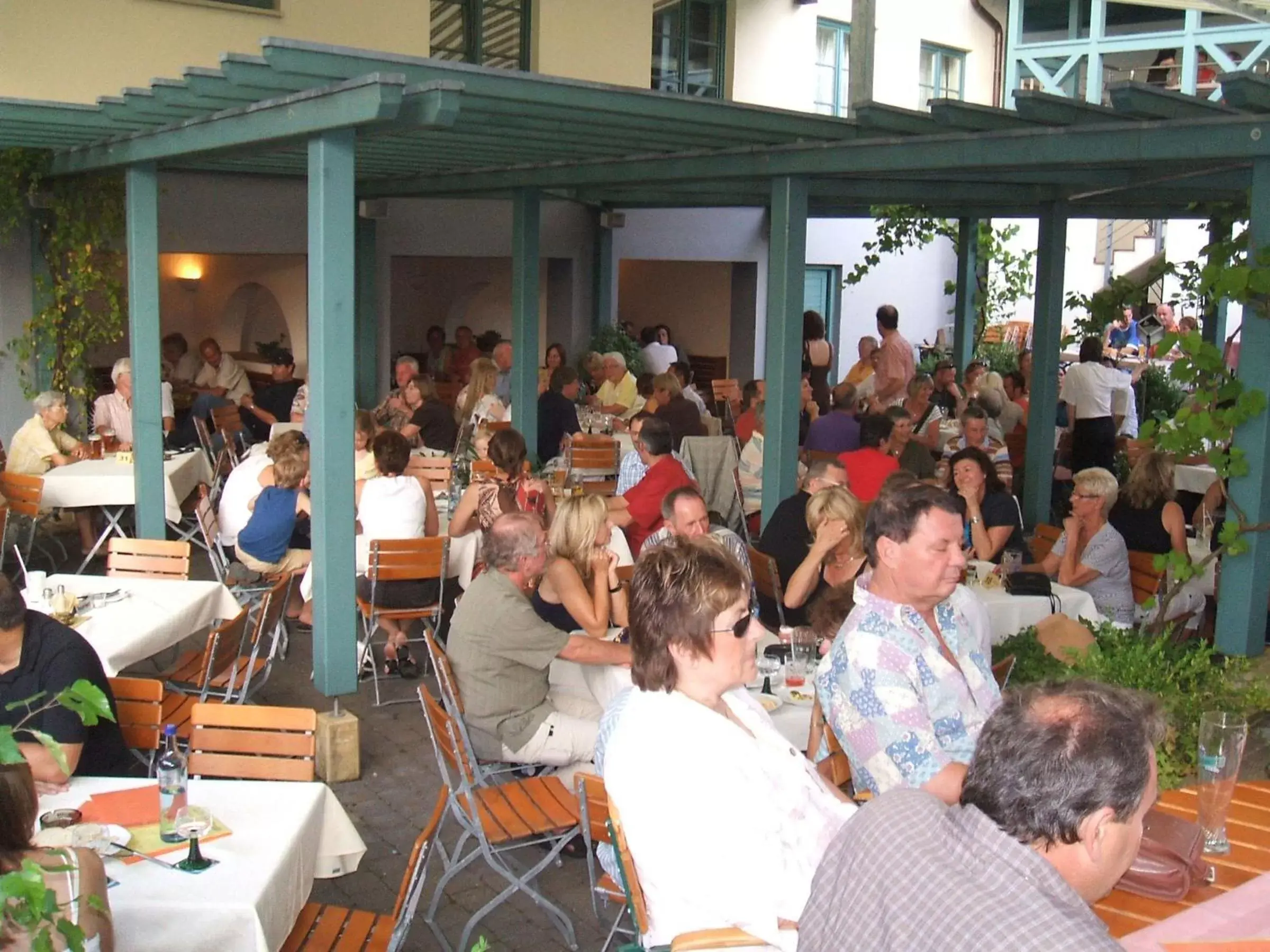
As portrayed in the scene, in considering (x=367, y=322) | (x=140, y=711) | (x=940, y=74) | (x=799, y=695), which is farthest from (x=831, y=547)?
(x=940, y=74)

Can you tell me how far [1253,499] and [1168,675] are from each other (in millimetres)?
2127

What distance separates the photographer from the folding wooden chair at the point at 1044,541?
26.5 ft

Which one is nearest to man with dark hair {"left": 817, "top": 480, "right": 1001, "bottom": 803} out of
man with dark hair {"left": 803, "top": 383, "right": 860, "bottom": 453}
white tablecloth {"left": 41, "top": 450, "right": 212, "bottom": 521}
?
man with dark hair {"left": 803, "top": 383, "right": 860, "bottom": 453}

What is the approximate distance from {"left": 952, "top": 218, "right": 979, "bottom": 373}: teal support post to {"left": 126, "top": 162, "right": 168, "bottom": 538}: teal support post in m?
9.79

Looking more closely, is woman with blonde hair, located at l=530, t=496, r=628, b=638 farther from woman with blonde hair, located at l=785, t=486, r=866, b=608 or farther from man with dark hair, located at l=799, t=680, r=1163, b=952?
man with dark hair, located at l=799, t=680, r=1163, b=952

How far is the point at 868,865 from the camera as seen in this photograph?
2465mm

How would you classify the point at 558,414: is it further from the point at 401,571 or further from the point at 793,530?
the point at 793,530

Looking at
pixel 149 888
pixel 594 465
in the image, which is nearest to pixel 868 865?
pixel 149 888

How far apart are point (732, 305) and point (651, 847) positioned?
16.8 m

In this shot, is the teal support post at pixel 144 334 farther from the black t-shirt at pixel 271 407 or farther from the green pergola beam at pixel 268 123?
the black t-shirt at pixel 271 407

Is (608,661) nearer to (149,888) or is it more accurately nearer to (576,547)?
(576,547)

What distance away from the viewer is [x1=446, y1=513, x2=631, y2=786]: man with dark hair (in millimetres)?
5270

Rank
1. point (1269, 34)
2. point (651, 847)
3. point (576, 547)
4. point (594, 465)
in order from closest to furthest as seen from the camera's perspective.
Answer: point (651, 847) → point (576, 547) → point (594, 465) → point (1269, 34)

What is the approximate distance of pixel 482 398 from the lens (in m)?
12.4
